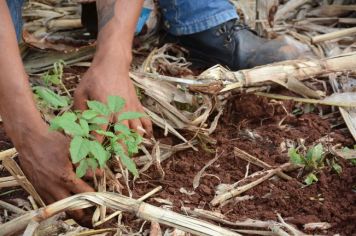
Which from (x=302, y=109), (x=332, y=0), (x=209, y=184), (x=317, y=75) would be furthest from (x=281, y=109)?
(x=332, y=0)

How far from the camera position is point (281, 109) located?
204 cm

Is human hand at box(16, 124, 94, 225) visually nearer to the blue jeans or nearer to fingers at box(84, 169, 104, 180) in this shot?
fingers at box(84, 169, 104, 180)

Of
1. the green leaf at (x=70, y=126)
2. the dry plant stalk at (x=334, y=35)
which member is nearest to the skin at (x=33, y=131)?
the green leaf at (x=70, y=126)

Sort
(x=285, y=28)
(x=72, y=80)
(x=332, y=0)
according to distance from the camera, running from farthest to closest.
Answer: (x=332, y=0) < (x=285, y=28) < (x=72, y=80)

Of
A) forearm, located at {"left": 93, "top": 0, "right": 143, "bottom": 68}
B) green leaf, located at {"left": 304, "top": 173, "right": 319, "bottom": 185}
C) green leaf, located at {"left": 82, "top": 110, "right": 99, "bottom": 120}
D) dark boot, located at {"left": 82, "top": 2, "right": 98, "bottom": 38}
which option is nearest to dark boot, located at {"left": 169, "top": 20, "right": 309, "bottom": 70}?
dark boot, located at {"left": 82, "top": 2, "right": 98, "bottom": 38}

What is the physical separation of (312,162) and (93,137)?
576 mm

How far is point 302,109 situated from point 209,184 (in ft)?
1.69

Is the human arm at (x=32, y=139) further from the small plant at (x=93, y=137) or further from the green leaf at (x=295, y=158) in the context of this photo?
the green leaf at (x=295, y=158)

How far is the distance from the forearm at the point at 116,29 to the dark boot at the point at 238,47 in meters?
0.53

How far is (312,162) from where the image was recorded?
1.69 m

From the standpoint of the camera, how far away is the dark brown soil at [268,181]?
61.6 inches

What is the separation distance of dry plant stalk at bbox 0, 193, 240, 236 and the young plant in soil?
33cm

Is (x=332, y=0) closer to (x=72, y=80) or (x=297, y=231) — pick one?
(x=72, y=80)

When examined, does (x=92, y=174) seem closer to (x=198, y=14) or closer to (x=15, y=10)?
(x=15, y=10)
